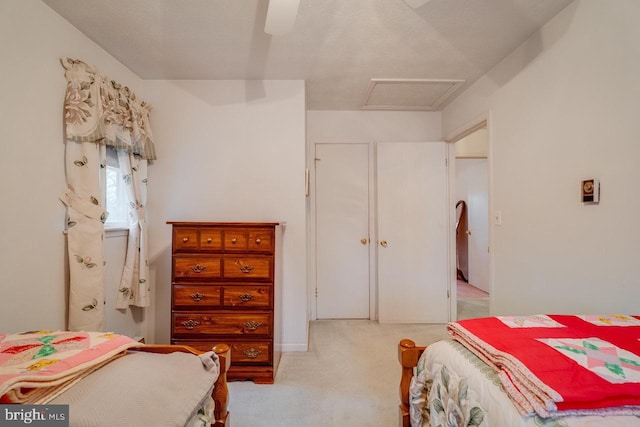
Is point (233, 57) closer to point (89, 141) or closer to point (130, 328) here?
point (89, 141)

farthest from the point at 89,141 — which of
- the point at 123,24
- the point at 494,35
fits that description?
the point at 494,35

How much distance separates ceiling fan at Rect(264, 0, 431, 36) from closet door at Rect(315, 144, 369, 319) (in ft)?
5.92

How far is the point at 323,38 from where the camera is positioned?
1.89 metres

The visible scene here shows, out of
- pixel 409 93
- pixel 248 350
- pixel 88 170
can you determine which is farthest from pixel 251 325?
pixel 409 93

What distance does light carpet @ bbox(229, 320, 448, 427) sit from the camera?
1588mm

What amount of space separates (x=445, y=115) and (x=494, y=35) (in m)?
1.28

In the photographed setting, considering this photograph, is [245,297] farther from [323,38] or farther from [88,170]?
[323,38]

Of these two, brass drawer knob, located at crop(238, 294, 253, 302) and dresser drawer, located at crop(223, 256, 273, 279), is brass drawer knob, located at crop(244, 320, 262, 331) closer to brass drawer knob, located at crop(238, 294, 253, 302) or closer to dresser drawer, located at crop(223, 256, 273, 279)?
brass drawer knob, located at crop(238, 294, 253, 302)

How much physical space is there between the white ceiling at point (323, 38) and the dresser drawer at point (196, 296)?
177 centimetres

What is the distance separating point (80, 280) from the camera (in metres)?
1.70

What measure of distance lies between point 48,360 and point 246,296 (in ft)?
3.88

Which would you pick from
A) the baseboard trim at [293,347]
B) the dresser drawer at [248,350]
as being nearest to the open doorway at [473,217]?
the baseboard trim at [293,347]

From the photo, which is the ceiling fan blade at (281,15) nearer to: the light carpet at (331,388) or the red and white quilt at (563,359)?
the red and white quilt at (563,359)

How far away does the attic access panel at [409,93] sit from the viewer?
2504 millimetres
